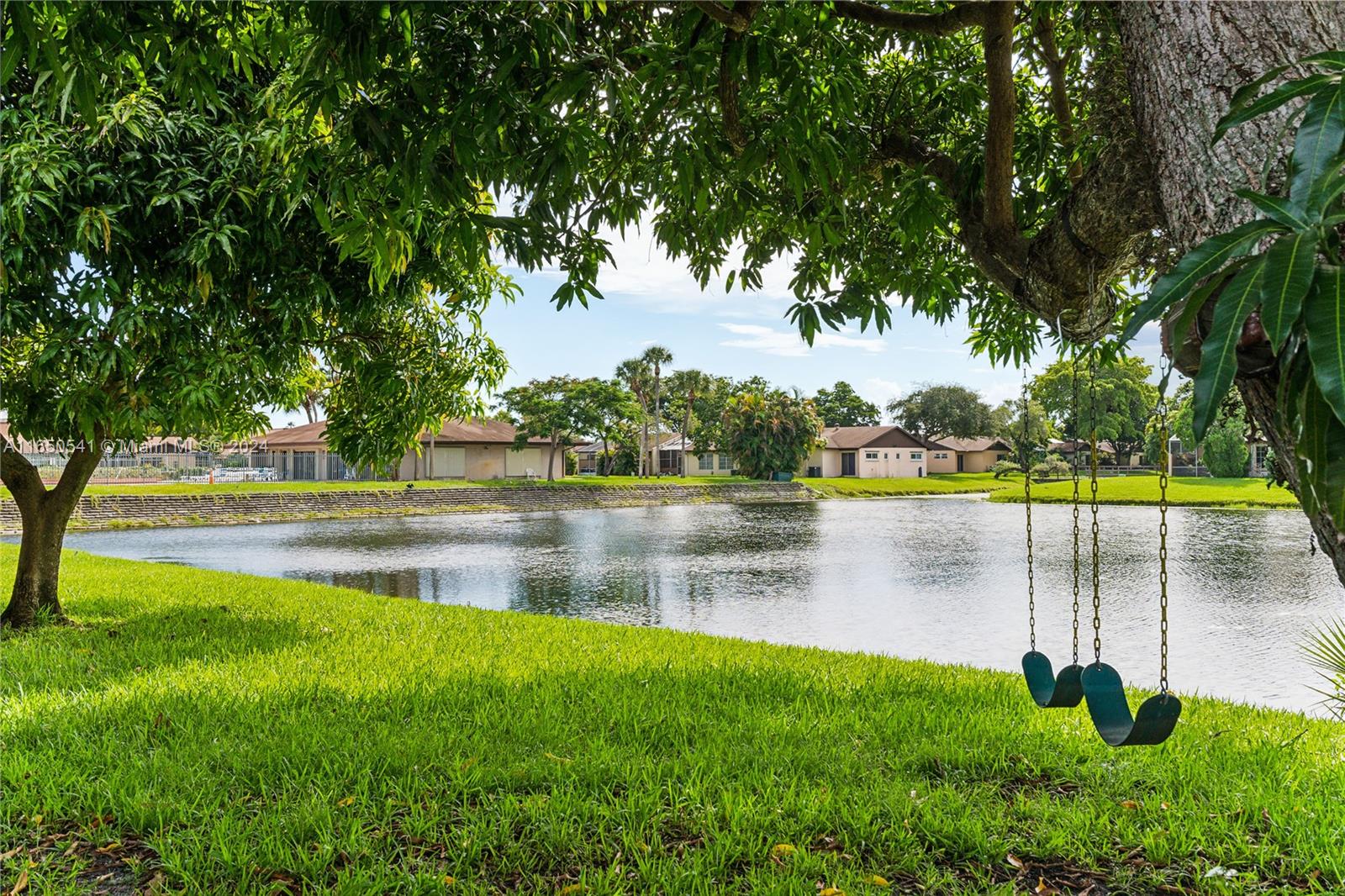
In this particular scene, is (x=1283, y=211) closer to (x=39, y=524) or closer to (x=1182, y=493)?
(x=39, y=524)

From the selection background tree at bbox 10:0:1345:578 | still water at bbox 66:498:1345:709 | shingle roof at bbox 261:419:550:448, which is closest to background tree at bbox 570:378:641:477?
shingle roof at bbox 261:419:550:448

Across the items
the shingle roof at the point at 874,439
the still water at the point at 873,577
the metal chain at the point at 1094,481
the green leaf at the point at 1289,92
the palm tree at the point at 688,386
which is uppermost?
the palm tree at the point at 688,386

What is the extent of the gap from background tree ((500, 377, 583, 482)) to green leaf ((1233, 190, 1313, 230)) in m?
34.5

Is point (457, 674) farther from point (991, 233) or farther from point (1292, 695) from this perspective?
point (1292, 695)

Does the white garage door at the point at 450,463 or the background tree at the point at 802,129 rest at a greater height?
the background tree at the point at 802,129

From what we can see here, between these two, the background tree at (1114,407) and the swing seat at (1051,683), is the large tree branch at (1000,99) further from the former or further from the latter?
the background tree at (1114,407)

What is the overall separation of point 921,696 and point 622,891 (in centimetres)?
248

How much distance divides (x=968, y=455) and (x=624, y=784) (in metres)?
56.9

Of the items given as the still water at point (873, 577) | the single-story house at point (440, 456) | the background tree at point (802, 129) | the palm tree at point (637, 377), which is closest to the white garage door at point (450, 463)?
the single-story house at point (440, 456)

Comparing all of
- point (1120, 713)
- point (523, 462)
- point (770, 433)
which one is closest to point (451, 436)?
point (523, 462)

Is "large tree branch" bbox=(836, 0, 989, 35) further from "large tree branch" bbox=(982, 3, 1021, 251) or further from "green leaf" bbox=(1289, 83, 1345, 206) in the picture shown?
"green leaf" bbox=(1289, 83, 1345, 206)

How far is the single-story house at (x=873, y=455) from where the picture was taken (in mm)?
50312

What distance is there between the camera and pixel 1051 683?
293cm

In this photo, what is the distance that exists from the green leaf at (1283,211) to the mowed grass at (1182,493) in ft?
79.7
